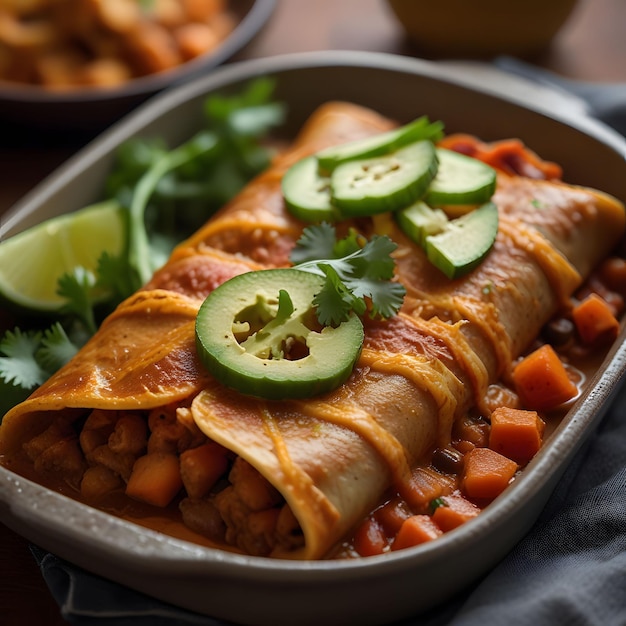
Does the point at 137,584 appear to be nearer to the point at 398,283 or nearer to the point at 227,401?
the point at 227,401

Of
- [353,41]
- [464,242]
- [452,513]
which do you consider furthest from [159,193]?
[452,513]

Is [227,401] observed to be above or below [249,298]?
below

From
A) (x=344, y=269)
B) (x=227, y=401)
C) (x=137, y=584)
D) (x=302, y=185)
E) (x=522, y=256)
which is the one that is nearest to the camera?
(x=137, y=584)

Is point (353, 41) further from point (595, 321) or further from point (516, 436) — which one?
point (516, 436)

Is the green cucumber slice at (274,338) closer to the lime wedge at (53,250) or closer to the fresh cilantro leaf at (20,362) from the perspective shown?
the fresh cilantro leaf at (20,362)

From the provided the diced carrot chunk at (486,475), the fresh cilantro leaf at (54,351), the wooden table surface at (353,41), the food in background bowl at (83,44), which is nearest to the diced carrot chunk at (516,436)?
the diced carrot chunk at (486,475)

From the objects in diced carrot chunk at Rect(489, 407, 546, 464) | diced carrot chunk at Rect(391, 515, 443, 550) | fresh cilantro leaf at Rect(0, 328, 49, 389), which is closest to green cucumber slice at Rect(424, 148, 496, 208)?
diced carrot chunk at Rect(489, 407, 546, 464)

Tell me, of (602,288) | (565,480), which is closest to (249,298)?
(565,480)
